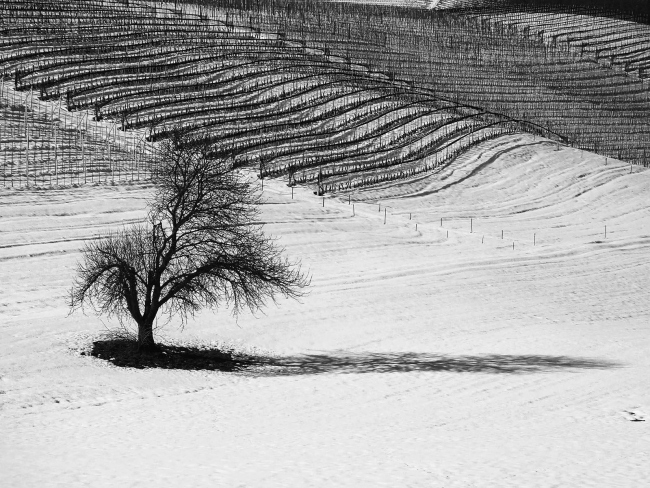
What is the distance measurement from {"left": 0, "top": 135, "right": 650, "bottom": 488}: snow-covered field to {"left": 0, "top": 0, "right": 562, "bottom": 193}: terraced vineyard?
4547 millimetres

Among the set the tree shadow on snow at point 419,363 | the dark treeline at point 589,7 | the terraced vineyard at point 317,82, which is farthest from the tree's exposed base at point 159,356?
the dark treeline at point 589,7

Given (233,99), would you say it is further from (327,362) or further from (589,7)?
(589,7)

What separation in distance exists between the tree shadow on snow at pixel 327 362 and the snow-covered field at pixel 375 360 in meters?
0.16

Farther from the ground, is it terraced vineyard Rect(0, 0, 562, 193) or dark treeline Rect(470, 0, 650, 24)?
dark treeline Rect(470, 0, 650, 24)

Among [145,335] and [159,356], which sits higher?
[145,335]

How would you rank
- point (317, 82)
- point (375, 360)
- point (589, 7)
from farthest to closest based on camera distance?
point (589, 7) → point (317, 82) → point (375, 360)

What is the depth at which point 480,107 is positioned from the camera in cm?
8825

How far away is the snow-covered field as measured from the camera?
2381cm

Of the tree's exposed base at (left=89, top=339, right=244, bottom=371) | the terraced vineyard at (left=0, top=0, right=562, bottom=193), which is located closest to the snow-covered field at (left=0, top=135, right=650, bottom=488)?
the tree's exposed base at (left=89, top=339, right=244, bottom=371)

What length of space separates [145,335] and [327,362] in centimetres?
571

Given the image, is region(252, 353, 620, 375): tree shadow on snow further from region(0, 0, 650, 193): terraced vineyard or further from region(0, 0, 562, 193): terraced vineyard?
region(0, 0, 562, 193): terraced vineyard

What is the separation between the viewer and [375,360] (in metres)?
36.3

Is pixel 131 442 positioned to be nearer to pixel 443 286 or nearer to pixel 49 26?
pixel 443 286

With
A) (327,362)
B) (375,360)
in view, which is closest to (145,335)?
(327,362)
